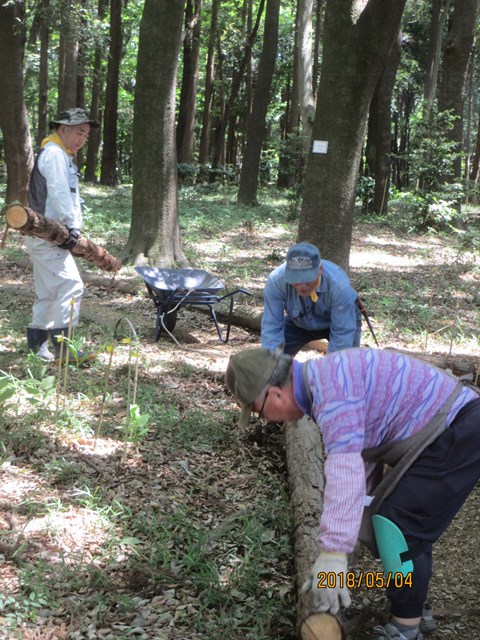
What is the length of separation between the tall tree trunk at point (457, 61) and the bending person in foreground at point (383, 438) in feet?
43.5

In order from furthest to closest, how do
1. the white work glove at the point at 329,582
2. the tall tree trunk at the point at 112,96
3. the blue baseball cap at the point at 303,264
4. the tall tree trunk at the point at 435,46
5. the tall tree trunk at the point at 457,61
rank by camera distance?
the tall tree trunk at the point at 435,46 → the tall tree trunk at the point at 112,96 → the tall tree trunk at the point at 457,61 → the blue baseball cap at the point at 303,264 → the white work glove at the point at 329,582

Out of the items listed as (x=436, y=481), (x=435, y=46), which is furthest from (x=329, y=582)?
(x=435, y=46)

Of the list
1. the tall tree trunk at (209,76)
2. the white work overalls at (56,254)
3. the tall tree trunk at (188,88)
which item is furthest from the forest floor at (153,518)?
the tall tree trunk at (209,76)

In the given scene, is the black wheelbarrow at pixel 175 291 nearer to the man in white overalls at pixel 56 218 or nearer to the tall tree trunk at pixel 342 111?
the man in white overalls at pixel 56 218

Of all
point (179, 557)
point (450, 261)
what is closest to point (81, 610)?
point (179, 557)

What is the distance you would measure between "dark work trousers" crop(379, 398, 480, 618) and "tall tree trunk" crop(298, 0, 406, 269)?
5.56 metres

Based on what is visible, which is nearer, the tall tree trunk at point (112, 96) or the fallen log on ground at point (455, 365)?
the fallen log on ground at point (455, 365)

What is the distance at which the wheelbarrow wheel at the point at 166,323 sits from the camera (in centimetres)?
703

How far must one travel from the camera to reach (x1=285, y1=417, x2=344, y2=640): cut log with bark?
8.33 ft

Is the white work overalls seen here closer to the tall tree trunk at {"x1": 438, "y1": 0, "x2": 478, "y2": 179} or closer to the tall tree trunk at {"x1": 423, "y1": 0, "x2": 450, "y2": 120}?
the tall tree trunk at {"x1": 438, "y1": 0, "x2": 478, "y2": 179}

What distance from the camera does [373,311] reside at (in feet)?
28.1

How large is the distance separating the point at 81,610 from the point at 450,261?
10.6 m
